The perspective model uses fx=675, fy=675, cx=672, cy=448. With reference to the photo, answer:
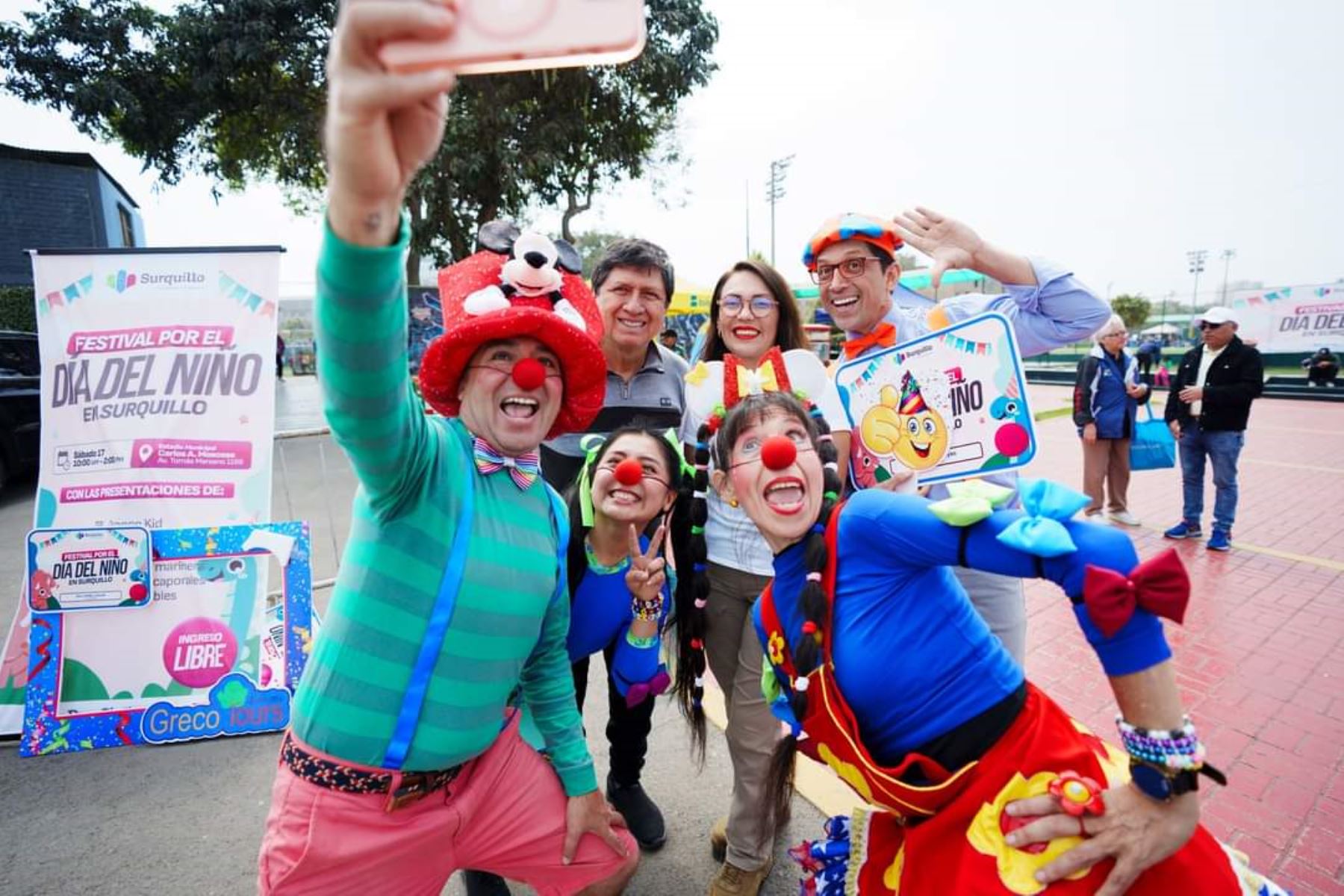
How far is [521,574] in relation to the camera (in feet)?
4.85

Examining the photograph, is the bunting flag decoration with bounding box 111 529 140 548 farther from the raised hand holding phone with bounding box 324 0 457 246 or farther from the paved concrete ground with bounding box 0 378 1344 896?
the raised hand holding phone with bounding box 324 0 457 246

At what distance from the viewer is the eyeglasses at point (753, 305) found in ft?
7.95

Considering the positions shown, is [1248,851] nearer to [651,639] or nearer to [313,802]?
[651,639]

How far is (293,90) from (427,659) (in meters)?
13.7

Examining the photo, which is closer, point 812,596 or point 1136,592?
point 1136,592

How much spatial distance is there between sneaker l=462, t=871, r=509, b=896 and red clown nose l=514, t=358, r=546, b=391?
→ 165 centimetres

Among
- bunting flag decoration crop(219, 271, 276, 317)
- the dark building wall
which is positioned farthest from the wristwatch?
the dark building wall

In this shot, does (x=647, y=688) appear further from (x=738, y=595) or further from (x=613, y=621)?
(x=738, y=595)

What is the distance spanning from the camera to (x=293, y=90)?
11.7 metres

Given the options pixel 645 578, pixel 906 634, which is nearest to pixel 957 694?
pixel 906 634

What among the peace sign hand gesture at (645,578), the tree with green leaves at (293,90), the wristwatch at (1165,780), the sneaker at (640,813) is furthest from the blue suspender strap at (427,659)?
the tree with green leaves at (293,90)

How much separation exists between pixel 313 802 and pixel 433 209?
1274 cm

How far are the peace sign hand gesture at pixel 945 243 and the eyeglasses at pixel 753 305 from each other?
54 centimetres

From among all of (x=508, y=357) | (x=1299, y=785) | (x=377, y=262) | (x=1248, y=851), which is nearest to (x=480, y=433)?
(x=508, y=357)
